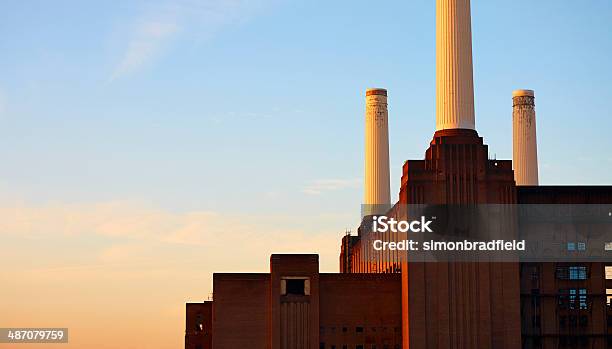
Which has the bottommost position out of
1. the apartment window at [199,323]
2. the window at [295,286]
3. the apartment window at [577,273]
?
the apartment window at [199,323]

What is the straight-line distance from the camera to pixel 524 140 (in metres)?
129

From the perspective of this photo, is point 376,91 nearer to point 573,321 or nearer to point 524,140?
point 524,140

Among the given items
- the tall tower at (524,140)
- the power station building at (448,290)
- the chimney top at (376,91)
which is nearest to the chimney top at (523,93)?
the tall tower at (524,140)

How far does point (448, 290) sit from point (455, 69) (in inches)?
768

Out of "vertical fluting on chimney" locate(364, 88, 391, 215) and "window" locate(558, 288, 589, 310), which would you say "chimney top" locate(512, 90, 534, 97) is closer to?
"vertical fluting on chimney" locate(364, 88, 391, 215)

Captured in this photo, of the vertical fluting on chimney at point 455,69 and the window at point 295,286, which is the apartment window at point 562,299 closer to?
the vertical fluting on chimney at point 455,69

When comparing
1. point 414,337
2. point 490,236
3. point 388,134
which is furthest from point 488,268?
point 388,134

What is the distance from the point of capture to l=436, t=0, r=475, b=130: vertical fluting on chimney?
9188 cm

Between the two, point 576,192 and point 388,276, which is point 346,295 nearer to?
point 388,276

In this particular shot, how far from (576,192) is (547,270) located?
7.78m

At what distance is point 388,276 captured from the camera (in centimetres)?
9156

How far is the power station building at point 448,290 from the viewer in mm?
87562

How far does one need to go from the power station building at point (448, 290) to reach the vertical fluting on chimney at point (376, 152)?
4652 cm

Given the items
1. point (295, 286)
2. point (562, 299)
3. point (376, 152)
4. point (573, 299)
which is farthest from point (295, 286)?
point (376, 152)
